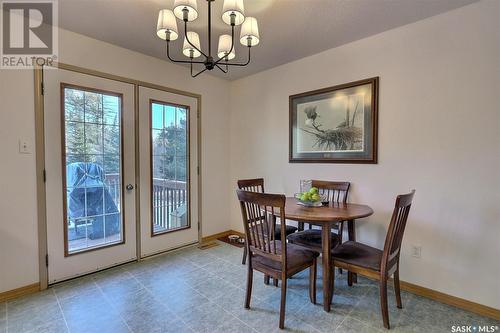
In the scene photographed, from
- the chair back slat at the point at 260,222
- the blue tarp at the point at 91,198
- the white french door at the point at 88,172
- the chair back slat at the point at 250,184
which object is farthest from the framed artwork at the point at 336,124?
the blue tarp at the point at 91,198

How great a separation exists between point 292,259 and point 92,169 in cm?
222

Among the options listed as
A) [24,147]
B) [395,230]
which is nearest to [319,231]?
[395,230]

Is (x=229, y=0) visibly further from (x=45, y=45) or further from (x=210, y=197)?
(x=210, y=197)

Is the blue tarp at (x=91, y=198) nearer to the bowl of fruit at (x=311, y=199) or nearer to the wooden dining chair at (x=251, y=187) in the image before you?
the wooden dining chair at (x=251, y=187)

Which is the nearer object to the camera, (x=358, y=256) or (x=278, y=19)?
(x=358, y=256)

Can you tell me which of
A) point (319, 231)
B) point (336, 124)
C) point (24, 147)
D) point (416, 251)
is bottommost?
point (416, 251)

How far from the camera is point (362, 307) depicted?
205 cm

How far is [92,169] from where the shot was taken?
2.61m

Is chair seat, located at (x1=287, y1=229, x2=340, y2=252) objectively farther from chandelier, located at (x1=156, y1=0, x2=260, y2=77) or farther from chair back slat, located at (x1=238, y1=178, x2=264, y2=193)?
chandelier, located at (x1=156, y1=0, x2=260, y2=77)

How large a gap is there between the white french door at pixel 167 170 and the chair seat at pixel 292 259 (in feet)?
5.42

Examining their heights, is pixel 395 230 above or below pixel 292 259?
above

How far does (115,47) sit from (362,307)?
355 cm

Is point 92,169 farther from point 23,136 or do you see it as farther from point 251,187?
point 251,187

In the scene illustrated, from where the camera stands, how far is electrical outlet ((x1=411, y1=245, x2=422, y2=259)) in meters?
2.29
